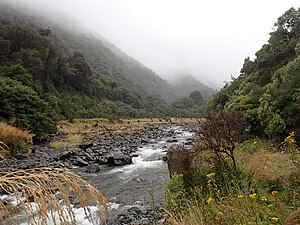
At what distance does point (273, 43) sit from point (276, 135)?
18590 mm

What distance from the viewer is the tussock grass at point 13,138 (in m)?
19.0

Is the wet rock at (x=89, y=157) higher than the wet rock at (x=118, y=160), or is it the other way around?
the wet rock at (x=118, y=160)

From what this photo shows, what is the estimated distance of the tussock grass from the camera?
749 inches

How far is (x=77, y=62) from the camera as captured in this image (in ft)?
237

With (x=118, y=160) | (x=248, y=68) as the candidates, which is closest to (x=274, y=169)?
(x=118, y=160)

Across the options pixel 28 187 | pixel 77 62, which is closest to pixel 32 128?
pixel 28 187

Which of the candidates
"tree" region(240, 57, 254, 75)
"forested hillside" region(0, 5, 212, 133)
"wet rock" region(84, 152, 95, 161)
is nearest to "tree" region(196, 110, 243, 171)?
"wet rock" region(84, 152, 95, 161)

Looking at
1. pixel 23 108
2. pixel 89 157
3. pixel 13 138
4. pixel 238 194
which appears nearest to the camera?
pixel 238 194

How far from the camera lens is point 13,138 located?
20250 millimetres

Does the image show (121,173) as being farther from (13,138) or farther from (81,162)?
→ (13,138)

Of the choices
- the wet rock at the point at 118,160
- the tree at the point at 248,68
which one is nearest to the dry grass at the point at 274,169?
the wet rock at the point at 118,160

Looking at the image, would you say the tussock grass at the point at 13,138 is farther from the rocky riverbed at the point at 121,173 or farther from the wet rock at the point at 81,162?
the wet rock at the point at 81,162

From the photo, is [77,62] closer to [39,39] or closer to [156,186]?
[39,39]

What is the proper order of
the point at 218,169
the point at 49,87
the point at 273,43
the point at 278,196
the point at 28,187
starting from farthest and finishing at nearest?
the point at 49,87
the point at 273,43
the point at 218,169
the point at 278,196
the point at 28,187
